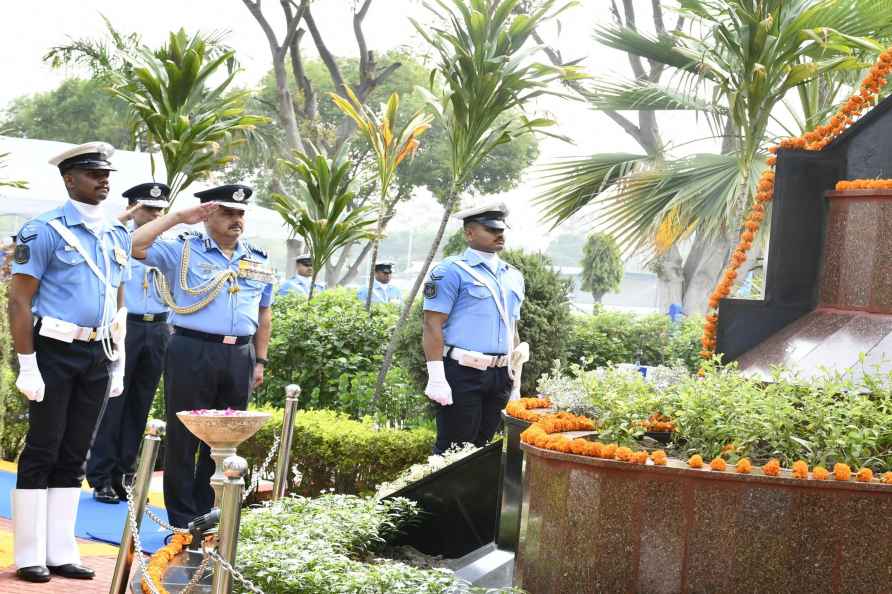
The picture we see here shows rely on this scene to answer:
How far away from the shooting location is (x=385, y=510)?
5.45 m

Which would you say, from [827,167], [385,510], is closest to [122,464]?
[385,510]

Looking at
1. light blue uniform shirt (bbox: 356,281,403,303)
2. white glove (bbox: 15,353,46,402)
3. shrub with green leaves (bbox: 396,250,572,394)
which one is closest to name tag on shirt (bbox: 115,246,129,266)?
white glove (bbox: 15,353,46,402)

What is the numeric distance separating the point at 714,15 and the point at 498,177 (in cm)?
2614

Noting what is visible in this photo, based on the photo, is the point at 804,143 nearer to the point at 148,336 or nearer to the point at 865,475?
the point at 865,475

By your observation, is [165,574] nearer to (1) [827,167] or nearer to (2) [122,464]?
(2) [122,464]

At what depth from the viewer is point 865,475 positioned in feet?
11.9

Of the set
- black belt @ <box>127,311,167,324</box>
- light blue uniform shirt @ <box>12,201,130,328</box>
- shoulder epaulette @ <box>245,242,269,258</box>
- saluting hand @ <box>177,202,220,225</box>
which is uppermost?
saluting hand @ <box>177,202,220,225</box>

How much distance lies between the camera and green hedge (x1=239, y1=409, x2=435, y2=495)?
7488mm

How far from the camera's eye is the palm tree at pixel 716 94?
8.51 meters

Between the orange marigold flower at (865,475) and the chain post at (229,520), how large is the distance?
6.37 feet

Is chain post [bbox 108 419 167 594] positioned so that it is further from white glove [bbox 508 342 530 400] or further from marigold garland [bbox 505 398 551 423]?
white glove [bbox 508 342 530 400]

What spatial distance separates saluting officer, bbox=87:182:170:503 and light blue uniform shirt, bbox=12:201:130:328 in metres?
2.06

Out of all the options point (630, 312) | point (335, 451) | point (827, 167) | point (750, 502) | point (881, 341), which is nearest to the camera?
point (750, 502)

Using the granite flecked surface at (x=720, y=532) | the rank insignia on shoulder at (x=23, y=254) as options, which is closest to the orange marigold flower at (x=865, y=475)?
the granite flecked surface at (x=720, y=532)
